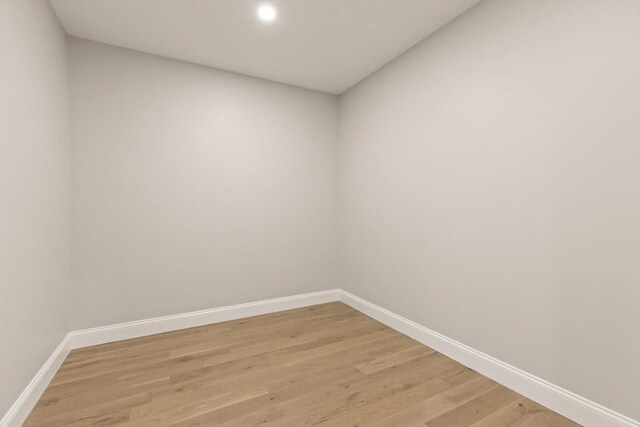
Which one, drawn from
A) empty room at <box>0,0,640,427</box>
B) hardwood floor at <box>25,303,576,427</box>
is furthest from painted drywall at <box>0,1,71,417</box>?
hardwood floor at <box>25,303,576,427</box>

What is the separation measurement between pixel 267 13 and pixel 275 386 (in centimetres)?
268

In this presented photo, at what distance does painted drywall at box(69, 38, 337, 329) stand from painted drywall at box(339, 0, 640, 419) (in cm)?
113

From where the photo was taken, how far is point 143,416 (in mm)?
1642

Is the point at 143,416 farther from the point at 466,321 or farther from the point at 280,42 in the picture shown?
the point at 280,42

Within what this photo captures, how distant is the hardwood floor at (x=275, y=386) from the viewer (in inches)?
64.1

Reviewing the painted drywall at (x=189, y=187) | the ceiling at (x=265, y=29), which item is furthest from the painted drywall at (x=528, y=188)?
the painted drywall at (x=189, y=187)

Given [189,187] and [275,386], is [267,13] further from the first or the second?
[275,386]

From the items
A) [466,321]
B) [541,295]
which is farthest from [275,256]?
[541,295]

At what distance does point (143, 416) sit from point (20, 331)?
2.65ft

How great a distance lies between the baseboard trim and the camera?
147 centimetres

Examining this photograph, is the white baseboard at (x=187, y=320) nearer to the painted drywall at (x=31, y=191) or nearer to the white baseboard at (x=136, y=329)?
the white baseboard at (x=136, y=329)

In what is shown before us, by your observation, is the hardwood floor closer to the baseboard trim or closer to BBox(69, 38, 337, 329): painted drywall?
the baseboard trim

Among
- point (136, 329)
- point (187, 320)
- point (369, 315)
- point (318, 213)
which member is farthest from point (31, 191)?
point (369, 315)

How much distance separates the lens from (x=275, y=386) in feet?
6.31
